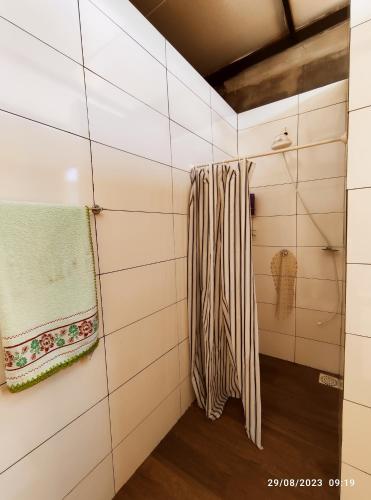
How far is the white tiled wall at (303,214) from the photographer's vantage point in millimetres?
Result: 1740

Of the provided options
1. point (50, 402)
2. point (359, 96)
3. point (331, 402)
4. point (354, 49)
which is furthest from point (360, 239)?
point (331, 402)

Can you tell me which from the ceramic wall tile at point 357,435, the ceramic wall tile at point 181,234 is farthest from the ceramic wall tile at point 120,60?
the ceramic wall tile at point 357,435

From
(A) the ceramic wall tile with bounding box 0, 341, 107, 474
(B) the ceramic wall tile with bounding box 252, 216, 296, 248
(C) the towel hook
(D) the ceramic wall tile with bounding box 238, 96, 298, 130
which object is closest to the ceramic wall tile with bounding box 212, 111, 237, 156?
(D) the ceramic wall tile with bounding box 238, 96, 298, 130

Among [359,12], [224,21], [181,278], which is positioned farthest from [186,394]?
[224,21]

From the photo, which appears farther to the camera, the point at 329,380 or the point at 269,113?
the point at 269,113

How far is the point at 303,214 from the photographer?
6.16ft

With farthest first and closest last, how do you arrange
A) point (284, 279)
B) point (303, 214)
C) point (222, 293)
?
1. point (284, 279)
2. point (303, 214)
3. point (222, 293)

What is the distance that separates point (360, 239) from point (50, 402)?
1.19 m

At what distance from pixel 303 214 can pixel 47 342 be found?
186cm

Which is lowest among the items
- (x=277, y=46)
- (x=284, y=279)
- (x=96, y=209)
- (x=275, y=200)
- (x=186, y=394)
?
(x=186, y=394)

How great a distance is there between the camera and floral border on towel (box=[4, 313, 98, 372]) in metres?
0.65

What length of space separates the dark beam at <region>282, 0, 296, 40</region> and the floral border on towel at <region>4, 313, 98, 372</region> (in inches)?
87.0

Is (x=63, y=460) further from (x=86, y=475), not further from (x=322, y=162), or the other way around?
(x=322, y=162)

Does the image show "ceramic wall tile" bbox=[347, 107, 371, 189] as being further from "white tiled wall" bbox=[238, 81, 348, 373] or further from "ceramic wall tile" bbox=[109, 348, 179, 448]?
"ceramic wall tile" bbox=[109, 348, 179, 448]
